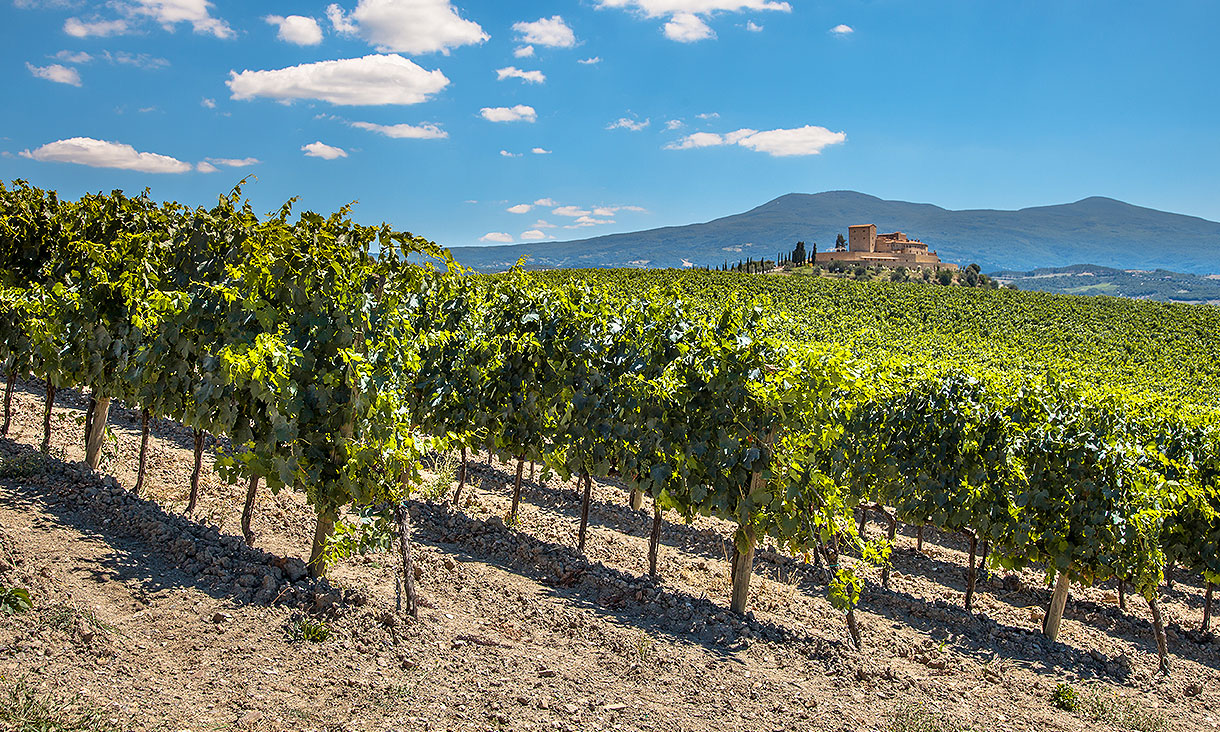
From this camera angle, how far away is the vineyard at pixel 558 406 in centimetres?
588

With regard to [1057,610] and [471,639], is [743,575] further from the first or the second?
[1057,610]

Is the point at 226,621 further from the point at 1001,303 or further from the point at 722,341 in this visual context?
the point at 1001,303

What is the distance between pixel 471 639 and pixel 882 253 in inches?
5245

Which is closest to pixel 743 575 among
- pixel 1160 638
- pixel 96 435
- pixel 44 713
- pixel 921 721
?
pixel 921 721

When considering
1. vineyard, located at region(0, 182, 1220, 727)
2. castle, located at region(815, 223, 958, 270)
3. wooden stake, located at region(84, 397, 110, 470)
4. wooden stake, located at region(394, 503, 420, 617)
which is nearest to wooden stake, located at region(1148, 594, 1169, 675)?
vineyard, located at region(0, 182, 1220, 727)

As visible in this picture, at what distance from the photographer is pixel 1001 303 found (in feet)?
225

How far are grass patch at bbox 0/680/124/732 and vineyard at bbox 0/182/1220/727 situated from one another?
1677 mm

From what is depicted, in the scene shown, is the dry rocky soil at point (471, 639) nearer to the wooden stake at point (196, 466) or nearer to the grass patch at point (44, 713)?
the grass patch at point (44, 713)

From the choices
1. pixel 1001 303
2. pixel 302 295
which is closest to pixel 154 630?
pixel 302 295

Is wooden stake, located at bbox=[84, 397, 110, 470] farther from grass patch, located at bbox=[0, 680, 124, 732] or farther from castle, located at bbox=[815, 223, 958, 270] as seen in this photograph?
castle, located at bbox=[815, 223, 958, 270]

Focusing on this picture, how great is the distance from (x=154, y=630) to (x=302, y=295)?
2528 mm

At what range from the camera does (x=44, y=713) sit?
4086 millimetres

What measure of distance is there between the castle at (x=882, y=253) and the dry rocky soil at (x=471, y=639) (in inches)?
4123

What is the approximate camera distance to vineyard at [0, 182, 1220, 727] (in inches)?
231
